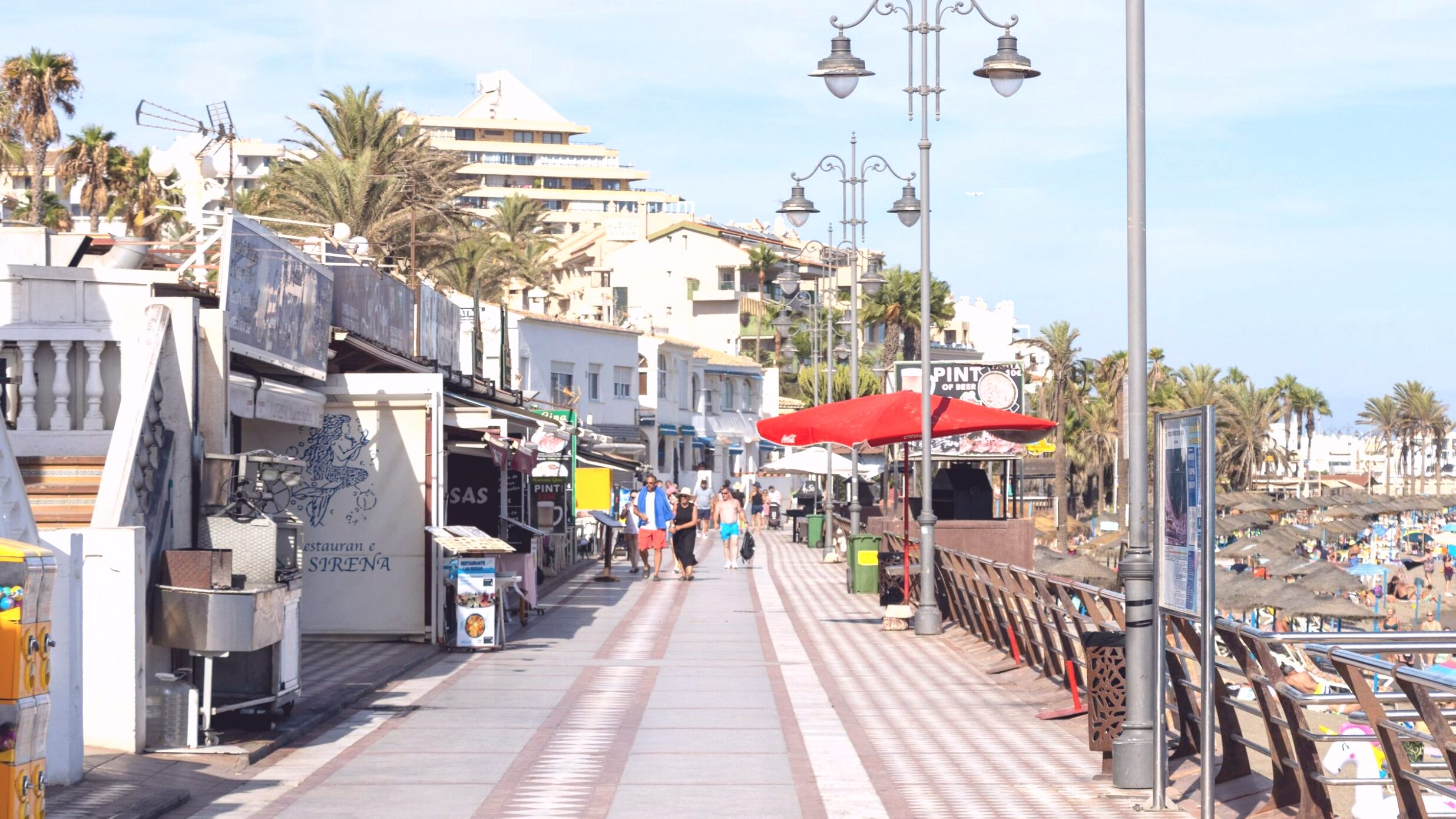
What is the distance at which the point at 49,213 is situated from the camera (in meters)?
46.6

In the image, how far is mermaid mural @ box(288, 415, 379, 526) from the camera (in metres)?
17.8

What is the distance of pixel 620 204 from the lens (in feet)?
483

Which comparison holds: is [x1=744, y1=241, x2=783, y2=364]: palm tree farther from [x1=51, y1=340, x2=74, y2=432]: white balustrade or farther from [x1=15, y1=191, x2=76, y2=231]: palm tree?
[x1=51, y1=340, x2=74, y2=432]: white balustrade

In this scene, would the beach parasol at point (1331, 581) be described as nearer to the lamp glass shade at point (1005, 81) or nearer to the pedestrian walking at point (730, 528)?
the pedestrian walking at point (730, 528)

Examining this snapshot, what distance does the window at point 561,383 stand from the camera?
196 ft

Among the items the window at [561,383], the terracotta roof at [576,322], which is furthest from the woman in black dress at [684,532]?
the window at [561,383]

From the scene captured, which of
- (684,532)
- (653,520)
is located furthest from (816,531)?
(653,520)

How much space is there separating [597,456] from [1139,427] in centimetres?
2988

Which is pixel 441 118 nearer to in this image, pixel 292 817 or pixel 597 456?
pixel 597 456

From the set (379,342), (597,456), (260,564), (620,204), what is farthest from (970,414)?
(620,204)

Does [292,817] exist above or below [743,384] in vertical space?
below

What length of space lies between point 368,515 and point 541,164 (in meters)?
131

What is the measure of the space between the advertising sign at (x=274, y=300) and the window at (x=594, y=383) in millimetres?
44680

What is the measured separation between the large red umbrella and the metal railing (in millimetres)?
7556
